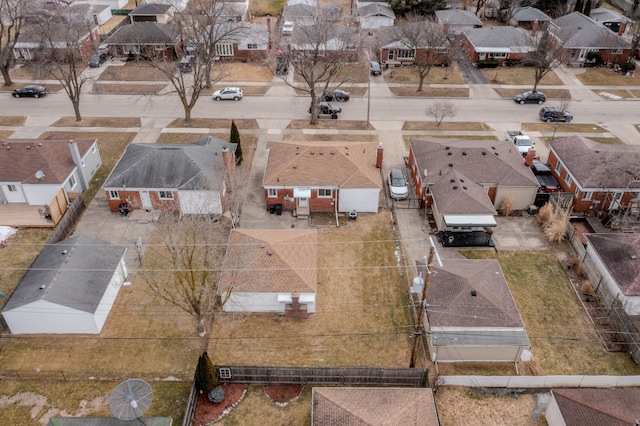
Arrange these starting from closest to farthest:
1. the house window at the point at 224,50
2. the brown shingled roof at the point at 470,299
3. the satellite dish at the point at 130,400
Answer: the satellite dish at the point at 130,400 → the brown shingled roof at the point at 470,299 → the house window at the point at 224,50

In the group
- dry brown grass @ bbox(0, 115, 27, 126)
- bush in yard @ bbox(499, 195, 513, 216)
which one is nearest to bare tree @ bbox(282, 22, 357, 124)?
bush in yard @ bbox(499, 195, 513, 216)

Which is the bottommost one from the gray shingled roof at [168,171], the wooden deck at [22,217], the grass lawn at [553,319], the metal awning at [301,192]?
the grass lawn at [553,319]

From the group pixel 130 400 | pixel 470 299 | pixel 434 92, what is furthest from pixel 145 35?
pixel 470 299

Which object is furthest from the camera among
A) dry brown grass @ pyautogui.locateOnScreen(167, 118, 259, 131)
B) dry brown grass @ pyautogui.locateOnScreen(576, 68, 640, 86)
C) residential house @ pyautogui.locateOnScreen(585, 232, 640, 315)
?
dry brown grass @ pyautogui.locateOnScreen(576, 68, 640, 86)

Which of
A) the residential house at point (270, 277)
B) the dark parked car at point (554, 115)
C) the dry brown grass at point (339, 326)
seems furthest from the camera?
the dark parked car at point (554, 115)

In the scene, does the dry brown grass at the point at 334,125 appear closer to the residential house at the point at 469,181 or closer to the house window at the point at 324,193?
the residential house at the point at 469,181

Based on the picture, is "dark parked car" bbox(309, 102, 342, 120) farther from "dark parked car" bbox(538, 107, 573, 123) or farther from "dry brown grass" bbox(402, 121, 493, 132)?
"dark parked car" bbox(538, 107, 573, 123)

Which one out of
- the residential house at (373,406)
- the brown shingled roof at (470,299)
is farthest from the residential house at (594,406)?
the residential house at (373,406)

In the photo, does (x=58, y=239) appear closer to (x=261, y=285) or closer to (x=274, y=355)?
(x=261, y=285)
